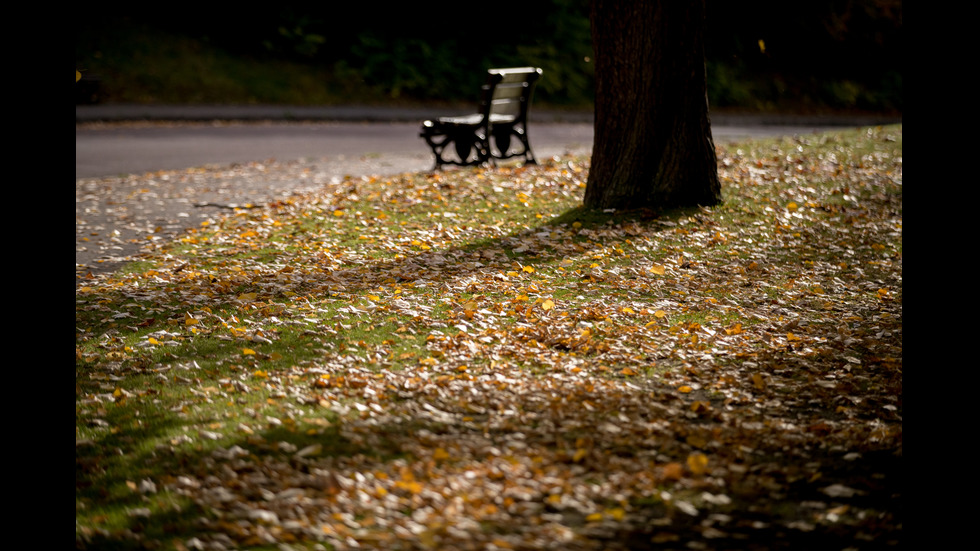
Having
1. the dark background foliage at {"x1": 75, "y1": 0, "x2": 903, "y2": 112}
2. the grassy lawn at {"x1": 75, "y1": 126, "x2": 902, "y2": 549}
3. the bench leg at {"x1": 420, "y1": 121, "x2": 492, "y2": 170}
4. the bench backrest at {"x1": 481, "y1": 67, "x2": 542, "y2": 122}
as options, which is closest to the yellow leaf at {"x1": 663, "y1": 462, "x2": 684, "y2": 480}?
the grassy lawn at {"x1": 75, "y1": 126, "x2": 902, "y2": 549}

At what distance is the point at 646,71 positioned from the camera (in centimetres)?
914

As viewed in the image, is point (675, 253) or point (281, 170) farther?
point (281, 170)

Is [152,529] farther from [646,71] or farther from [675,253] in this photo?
[646,71]

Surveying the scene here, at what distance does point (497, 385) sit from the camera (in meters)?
5.20

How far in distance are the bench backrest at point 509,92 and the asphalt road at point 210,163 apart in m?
1.50

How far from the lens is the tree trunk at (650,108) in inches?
357

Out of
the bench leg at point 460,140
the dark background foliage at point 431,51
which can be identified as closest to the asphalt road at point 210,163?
the bench leg at point 460,140

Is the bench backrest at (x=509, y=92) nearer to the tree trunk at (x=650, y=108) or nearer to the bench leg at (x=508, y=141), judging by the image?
the bench leg at (x=508, y=141)

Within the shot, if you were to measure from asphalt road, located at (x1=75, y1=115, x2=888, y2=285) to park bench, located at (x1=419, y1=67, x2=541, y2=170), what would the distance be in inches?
34.8

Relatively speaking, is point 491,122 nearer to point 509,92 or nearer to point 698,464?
point 509,92

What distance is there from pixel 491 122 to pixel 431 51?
42.1 feet
